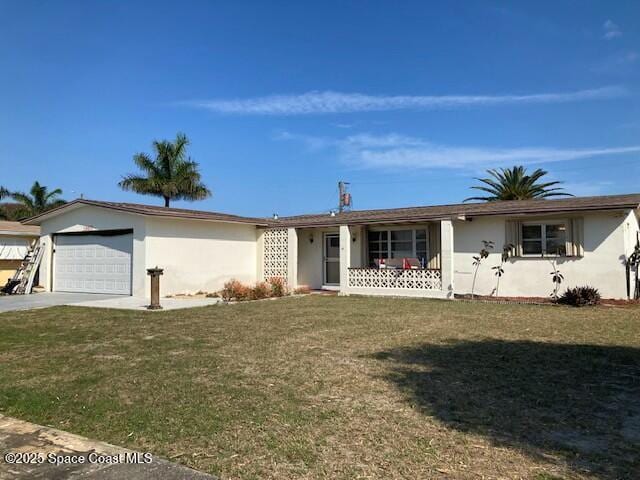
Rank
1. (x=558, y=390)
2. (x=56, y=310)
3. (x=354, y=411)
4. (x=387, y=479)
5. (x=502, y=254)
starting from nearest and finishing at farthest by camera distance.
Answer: (x=387, y=479)
(x=354, y=411)
(x=558, y=390)
(x=56, y=310)
(x=502, y=254)

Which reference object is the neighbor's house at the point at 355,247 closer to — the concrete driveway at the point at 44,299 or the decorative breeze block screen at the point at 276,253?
the decorative breeze block screen at the point at 276,253

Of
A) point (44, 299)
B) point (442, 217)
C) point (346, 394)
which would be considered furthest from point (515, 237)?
point (44, 299)

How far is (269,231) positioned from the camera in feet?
69.8

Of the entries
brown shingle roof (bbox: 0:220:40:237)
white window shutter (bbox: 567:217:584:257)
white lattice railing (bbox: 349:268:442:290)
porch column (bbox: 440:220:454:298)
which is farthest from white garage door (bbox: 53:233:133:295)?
white window shutter (bbox: 567:217:584:257)

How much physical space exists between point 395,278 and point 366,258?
2.47 meters

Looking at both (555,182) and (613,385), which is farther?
(555,182)

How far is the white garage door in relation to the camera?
17531 millimetres

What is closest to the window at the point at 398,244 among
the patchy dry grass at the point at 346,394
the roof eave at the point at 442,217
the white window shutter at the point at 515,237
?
the roof eave at the point at 442,217

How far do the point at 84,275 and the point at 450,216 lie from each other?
45.1ft

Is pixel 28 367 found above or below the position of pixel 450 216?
below

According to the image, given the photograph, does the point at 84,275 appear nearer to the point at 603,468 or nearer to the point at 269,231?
the point at 269,231

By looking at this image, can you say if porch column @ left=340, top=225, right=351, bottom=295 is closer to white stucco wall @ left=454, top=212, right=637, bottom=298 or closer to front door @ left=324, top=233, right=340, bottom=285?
front door @ left=324, top=233, right=340, bottom=285

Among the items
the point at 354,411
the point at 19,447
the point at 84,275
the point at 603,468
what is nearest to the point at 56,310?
the point at 84,275

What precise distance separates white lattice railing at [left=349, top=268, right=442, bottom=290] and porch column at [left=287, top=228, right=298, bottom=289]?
266cm
